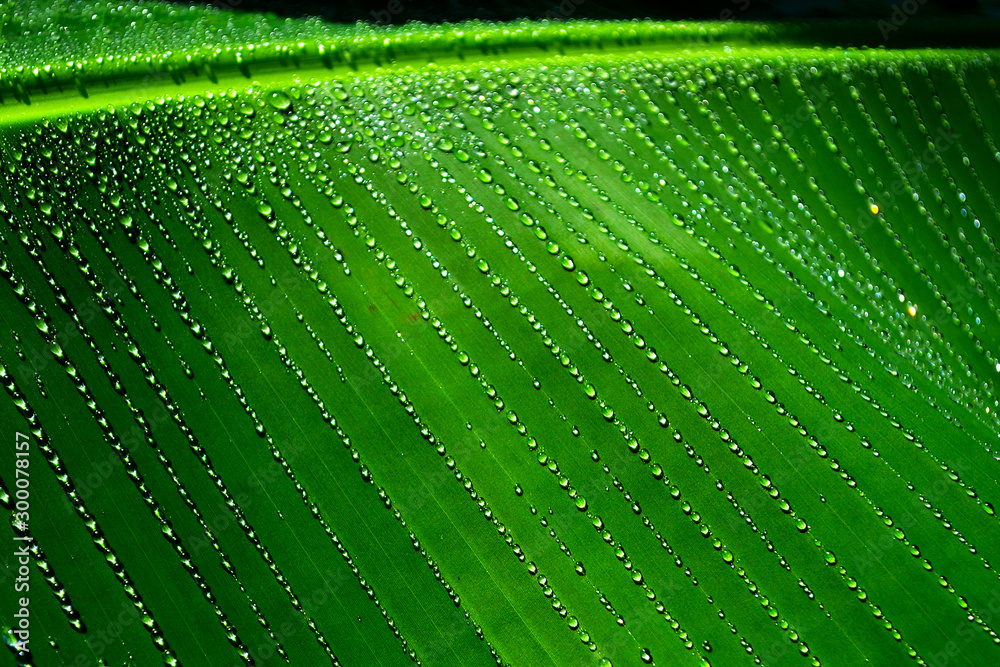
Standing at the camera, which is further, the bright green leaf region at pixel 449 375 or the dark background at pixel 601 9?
the dark background at pixel 601 9

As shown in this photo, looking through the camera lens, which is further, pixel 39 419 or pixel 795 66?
pixel 795 66

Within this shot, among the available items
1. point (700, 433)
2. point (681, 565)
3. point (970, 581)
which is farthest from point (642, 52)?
point (970, 581)

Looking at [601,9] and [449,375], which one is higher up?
[601,9]

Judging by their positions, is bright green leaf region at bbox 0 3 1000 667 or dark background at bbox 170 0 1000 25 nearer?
bright green leaf region at bbox 0 3 1000 667

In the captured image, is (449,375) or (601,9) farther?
(601,9)

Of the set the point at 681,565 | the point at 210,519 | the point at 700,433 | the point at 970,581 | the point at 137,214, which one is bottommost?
the point at 970,581

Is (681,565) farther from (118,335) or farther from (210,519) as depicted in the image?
(118,335)

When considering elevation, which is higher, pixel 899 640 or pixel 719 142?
pixel 719 142
